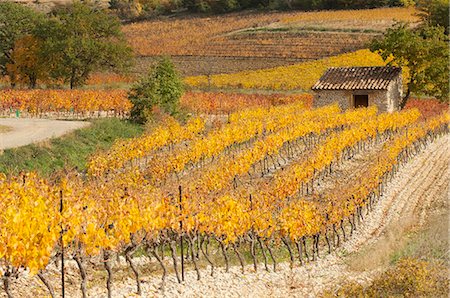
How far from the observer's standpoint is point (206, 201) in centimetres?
1530

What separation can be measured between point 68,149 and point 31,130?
13.4ft

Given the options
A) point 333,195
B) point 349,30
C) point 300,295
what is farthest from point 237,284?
point 349,30

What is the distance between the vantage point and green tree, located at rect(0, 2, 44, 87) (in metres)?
51.5

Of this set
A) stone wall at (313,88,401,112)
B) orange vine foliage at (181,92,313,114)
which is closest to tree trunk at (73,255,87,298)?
orange vine foliage at (181,92,313,114)

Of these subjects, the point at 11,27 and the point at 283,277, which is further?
the point at 11,27

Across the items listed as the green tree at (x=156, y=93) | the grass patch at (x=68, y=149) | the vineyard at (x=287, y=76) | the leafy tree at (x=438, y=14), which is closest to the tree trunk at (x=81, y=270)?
the grass patch at (x=68, y=149)

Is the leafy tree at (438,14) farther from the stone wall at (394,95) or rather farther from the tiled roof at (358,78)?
the tiled roof at (358,78)

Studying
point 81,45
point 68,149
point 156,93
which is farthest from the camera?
point 81,45

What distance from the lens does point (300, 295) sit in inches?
539

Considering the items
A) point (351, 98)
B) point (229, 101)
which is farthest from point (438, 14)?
point (229, 101)

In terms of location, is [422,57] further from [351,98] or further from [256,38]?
[256,38]

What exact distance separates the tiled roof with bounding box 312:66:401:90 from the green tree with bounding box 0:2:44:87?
23033 millimetres

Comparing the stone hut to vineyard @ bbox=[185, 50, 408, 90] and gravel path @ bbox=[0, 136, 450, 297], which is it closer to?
vineyard @ bbox=[185, 50, 408, 90]

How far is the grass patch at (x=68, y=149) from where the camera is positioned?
22.2 meters
